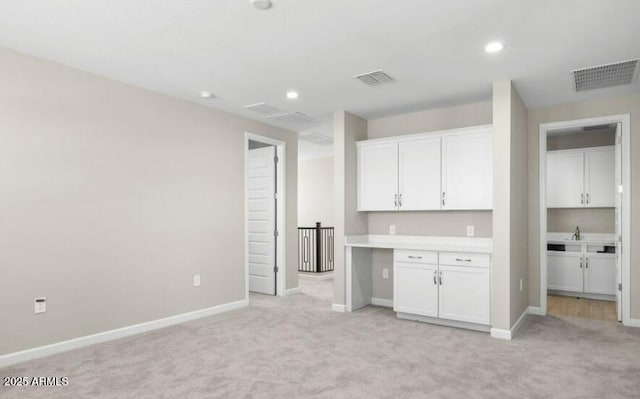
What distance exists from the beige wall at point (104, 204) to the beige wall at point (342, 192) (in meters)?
1.39

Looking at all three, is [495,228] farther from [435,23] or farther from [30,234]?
[30,234]

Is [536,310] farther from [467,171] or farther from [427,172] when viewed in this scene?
[427,172]

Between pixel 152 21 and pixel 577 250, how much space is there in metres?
6.50

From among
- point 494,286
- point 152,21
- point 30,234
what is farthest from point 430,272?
point 30,234

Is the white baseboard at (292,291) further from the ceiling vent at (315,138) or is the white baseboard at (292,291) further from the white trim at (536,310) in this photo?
the white trim at (536,310)

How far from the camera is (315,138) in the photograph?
7.25 m

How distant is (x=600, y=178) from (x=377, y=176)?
3.72 meters

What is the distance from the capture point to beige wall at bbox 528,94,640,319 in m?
4.52

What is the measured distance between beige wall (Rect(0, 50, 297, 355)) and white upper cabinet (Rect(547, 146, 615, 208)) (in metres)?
5.19

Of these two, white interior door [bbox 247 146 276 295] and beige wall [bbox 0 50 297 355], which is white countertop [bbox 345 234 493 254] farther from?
beige wall [bbox 0 50 297 355]

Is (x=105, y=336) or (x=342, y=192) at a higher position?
(x=342, y=192)

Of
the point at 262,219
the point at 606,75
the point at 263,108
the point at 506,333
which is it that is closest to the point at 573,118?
the point at 606,75

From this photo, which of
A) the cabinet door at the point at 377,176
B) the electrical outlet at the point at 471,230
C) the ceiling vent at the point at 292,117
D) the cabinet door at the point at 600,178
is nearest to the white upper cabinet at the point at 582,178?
the cabinet door at the point at 600,178

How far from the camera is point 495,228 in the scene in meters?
4.12
